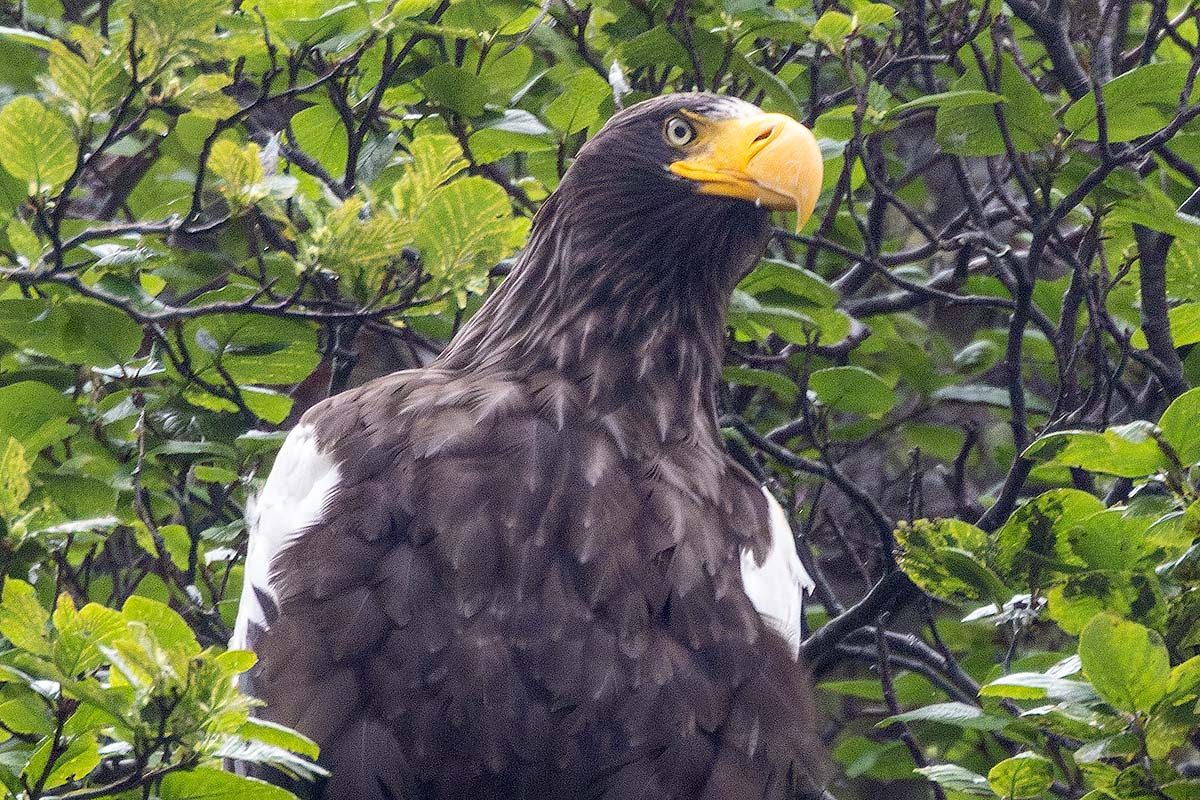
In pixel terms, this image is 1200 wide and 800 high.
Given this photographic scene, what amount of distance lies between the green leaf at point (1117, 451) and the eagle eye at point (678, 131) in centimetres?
91

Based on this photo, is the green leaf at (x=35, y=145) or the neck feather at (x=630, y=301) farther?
the neck feather at (x=630, y=301)

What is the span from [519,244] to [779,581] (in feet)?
2.45

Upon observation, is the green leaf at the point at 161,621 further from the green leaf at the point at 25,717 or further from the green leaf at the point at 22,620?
the green leaf at the point at 25,717

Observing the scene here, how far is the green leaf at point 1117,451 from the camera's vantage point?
2225mm

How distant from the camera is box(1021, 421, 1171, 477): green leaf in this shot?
7.30 ft

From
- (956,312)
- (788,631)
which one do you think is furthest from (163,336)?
(956,312)

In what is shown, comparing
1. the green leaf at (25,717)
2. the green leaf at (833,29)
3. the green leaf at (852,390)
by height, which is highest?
the green leaf at (833,29)

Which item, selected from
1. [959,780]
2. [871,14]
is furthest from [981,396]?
[959,780]

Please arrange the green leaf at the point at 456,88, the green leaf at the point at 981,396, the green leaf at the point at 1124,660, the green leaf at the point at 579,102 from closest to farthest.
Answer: the green leaf at the point at 1124,660
the green leaf at the point at 456,88
the green leaf at the point at 579,102
the green leaf at the point at 981,396

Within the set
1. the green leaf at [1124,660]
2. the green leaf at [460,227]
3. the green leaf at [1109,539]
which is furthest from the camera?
the green leaf at [460,227]

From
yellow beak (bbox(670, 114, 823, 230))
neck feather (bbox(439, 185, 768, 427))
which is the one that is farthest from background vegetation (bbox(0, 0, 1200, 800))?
yellow beak (bbox(670, 114, 823, 230))

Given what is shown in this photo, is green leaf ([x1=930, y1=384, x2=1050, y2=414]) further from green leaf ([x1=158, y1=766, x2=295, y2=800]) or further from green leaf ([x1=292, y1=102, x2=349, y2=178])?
green leaf ([x1=158, y1=766, x2=295, y2=800])

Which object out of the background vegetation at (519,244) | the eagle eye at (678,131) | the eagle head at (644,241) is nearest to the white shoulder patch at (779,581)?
the background vegetation at (519,244)

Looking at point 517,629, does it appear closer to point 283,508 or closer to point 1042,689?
point 283,508
